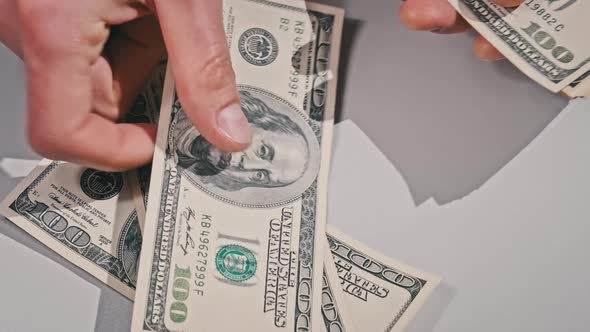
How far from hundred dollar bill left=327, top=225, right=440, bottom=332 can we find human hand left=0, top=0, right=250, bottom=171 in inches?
8.5

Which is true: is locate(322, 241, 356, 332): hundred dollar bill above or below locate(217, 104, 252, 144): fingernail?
below

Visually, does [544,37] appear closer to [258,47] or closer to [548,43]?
[548,43]

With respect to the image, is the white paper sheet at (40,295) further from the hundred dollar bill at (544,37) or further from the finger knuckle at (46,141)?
the hundred dollar bill at (544,37)

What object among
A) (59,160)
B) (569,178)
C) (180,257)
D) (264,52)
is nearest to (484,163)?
(569,178)

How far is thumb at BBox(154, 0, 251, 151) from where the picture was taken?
0.81 metres

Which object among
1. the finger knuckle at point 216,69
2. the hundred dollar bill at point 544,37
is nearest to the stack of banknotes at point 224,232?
the finger knuckle at point 216,69

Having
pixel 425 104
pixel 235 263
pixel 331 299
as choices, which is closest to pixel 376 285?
pixel 331 299

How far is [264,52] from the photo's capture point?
3.31ft

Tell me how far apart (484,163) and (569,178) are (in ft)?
0.43

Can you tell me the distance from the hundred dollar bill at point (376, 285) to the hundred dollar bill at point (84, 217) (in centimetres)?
28

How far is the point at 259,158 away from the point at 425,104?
287 mm

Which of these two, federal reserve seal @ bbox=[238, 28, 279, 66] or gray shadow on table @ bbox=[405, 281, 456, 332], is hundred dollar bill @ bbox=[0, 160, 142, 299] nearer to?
federal reserve seal @ bbox=[238, 28, 279, 66]

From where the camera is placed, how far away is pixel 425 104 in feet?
3.44
